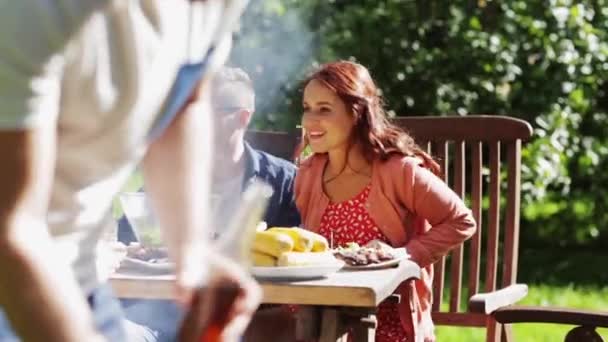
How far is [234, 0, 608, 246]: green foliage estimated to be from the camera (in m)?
6.14

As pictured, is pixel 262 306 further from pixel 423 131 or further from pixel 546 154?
pixel 546 154

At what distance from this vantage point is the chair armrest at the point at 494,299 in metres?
3.21

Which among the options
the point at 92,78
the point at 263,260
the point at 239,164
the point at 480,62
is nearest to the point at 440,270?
the point at 239,164

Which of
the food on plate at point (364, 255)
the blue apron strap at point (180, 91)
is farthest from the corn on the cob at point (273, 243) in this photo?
the blue apron strap at point (180, 91)

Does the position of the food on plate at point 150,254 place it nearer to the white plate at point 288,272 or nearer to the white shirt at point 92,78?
the white plate at point 288,272

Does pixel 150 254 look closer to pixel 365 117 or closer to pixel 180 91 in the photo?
pixel 365 117

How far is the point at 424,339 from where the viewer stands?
11.4 feet

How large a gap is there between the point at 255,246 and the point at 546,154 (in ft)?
11.5

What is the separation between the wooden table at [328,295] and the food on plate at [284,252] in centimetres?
5

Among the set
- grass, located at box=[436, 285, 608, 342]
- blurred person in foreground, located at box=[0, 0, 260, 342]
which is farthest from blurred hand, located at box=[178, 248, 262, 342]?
grass, located at box=[436, 285, 608, 342]

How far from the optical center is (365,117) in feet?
12.0

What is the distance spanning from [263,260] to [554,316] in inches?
27.9

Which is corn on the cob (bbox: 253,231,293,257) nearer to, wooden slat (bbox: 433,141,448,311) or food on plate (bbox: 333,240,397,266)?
food on plate (bbox: 333,240,397,266)

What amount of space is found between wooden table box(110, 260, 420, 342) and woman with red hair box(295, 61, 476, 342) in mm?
441
